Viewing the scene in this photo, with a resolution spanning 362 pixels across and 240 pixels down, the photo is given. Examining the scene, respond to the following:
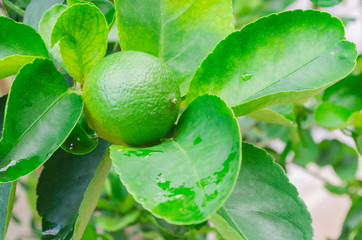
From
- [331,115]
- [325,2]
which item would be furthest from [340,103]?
[325,2]

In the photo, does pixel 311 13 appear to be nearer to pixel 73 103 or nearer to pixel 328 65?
pixel 328 65

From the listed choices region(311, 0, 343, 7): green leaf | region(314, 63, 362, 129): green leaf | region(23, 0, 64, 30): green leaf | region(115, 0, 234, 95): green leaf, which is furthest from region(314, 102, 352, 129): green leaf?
region(23, 0, 64, 30): green leaf

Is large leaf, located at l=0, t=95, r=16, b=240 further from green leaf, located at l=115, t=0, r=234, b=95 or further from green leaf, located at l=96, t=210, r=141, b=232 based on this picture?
green leaf, located at l=96, t=210, r=141, b=232

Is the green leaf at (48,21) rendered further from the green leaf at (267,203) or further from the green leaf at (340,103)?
the green leaf at (340,103)

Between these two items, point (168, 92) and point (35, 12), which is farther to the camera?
point (35, 12)

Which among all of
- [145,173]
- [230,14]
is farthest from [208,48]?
[145,173]

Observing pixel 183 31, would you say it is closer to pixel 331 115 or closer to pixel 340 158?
pixel 331 115

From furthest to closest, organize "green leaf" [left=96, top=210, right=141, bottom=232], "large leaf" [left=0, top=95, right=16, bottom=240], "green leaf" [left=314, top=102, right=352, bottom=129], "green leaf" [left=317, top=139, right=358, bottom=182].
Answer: "green leaf" [left=317, top=139, right=358, bottom=182] < "green leaf" [left=96, top=210, right=141, bottom=232] < "green leaf" [left=314, top=102, right=352, bottom=129] < "large leaf" [left=0, top=95, right=16, bottom=240]
